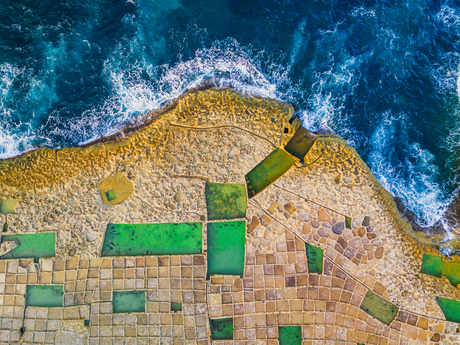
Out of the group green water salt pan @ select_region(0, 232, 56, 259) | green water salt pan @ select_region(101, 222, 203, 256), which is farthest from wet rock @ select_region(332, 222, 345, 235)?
green water salt pan @ select_region(0, 232, 56, 259)

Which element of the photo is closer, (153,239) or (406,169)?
(153,239)

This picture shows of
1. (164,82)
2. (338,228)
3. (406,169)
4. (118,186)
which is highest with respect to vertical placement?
(164,82)

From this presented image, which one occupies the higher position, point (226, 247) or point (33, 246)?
point (226, 247)

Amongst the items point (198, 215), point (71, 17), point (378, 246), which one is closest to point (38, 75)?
point (71, 17)

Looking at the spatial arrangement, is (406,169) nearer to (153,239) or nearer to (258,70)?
(258,70)

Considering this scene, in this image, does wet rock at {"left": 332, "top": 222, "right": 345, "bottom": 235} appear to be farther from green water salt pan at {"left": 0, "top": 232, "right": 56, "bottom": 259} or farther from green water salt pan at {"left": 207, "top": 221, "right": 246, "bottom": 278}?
green water salt pan at {"left": 0, "top": 232, "right": 56, "bottom": 259}

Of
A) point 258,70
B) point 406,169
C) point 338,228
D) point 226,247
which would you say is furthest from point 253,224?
point 406,169

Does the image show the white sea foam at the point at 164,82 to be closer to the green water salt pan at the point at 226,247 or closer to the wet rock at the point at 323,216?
the wet rock at the point at 323,216

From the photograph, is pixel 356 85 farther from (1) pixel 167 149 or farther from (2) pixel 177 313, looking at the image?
(2) pixel 177 313
